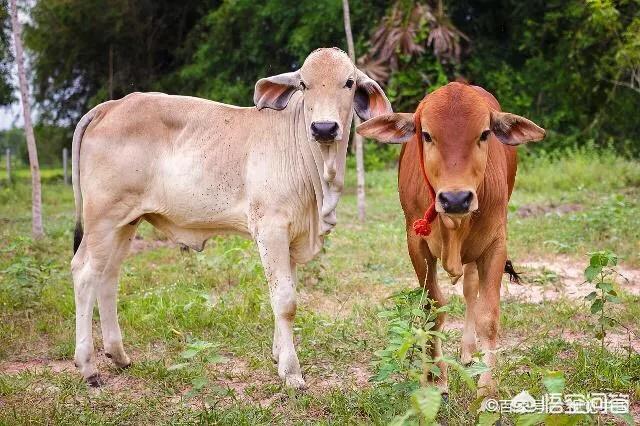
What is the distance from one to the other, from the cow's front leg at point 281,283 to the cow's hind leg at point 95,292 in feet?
3.15

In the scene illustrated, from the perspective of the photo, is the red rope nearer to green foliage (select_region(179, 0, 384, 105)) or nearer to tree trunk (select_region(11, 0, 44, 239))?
tree trunk (select_region(11, 0, 44, 239))

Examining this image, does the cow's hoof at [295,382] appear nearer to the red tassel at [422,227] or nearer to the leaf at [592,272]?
the red tassel at [422,227]

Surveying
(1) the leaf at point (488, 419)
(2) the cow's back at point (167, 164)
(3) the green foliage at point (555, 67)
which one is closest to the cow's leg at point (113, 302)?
(2) the cow's back at point (167, 164)

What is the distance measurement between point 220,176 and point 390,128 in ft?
3.71

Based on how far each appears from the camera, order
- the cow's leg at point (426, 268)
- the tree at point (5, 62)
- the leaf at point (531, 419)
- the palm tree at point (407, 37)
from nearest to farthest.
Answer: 1. the leaf at point (531, 419)
2. the cow's leg at point (426, 268)
3. the tree at point (5, 62)
4. the palm tree at point (407, 37)

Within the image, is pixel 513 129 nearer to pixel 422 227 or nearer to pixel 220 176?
pixel 422 227

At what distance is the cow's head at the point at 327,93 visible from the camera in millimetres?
3900

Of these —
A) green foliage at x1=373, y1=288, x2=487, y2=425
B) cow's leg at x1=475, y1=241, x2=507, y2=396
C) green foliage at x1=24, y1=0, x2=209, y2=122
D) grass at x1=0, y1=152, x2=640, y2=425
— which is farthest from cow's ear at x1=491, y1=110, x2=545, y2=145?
green foliage at x1=24, y1=0, x2=209, y2=122

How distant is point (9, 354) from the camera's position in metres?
4.68

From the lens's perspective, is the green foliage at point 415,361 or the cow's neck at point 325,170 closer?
the green foliage at point 415,361

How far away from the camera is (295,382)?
12.9 ft

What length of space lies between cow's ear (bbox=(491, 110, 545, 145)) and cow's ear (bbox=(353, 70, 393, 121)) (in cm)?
87

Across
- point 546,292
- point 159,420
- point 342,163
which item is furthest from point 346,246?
point 159,420

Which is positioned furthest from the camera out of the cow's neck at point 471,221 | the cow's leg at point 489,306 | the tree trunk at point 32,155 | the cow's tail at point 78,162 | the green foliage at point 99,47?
the green foliage at point 99,47
